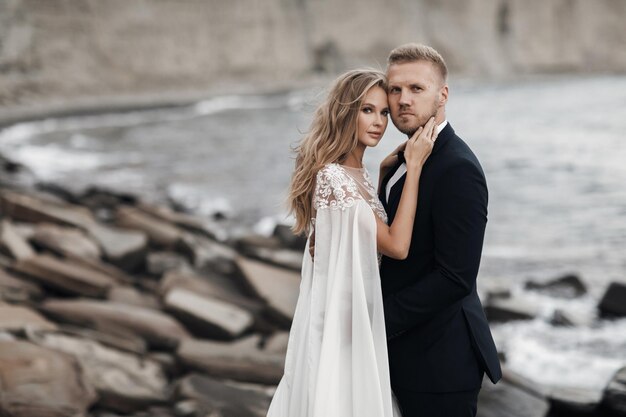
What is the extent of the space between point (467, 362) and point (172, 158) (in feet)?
63.2

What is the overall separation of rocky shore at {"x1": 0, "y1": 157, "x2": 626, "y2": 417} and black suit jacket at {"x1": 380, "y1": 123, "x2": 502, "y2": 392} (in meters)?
1.89

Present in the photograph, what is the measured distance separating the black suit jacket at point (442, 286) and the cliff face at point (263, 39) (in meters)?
34.3

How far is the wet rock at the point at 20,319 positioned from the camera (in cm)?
445

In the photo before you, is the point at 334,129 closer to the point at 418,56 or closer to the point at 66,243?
the point at 418,56

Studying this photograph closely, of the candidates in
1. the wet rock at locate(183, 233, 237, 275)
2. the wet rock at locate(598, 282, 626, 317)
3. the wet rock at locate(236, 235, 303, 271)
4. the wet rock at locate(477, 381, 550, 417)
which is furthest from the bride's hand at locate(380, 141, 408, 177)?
the wet rock at locate(598, 282, 626, 317)

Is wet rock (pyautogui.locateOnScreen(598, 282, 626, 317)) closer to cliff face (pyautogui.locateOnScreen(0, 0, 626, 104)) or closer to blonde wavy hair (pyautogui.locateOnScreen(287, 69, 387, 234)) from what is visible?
blonde wavy hair (pyautogui.locateOnScreen(287, 69, 387, 234))

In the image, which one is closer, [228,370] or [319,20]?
[228,370]

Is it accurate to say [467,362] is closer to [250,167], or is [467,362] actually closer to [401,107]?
[401,107]

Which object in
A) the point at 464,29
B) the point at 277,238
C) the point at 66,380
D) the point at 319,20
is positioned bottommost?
the point at 66,380

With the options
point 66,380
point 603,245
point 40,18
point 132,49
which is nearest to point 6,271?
point 66,380

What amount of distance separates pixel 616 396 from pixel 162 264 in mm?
4531

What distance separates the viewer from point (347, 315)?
7.66 ft

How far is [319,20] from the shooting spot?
58.5 m

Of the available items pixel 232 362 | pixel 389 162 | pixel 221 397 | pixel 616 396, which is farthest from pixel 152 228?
pixel 389 162
